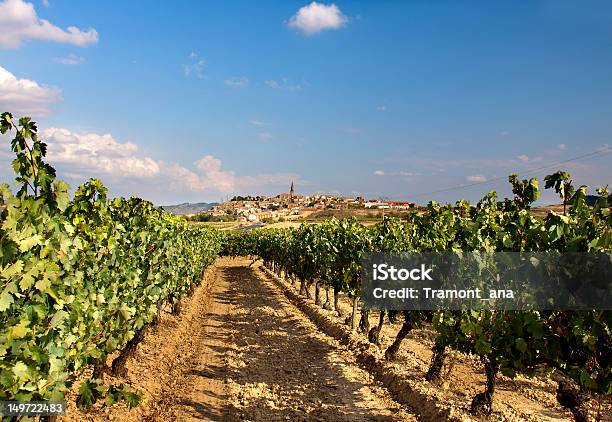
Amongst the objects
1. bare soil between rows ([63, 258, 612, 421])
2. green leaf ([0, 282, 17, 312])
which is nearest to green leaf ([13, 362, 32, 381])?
green leaf ([0, 282, 17, 312])

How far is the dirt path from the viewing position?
10.9 m

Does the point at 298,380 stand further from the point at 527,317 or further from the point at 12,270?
the point at 12,270

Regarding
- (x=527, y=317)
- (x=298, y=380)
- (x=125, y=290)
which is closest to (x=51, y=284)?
(x=125, y=290)

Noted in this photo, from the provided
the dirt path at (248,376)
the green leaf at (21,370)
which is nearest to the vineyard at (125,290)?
the green leaf at (21,370)

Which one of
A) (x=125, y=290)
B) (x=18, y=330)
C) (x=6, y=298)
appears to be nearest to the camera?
(x=6, y=298)

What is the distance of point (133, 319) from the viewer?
1105cm

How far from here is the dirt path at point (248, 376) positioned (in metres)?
10.9

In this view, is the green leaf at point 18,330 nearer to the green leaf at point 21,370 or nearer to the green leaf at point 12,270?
the green leaf at point 21,370

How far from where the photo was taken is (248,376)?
1381 centimetres

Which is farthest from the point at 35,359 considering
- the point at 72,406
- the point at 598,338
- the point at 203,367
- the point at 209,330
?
the point at 209,330

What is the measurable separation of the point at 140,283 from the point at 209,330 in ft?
28.6

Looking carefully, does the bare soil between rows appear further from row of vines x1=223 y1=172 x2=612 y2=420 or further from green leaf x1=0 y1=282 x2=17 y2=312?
green leaf x1=0 y1=282 x2=17 y2=312

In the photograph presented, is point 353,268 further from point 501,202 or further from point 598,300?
point 598,300

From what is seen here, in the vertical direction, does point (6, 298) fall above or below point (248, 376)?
above
